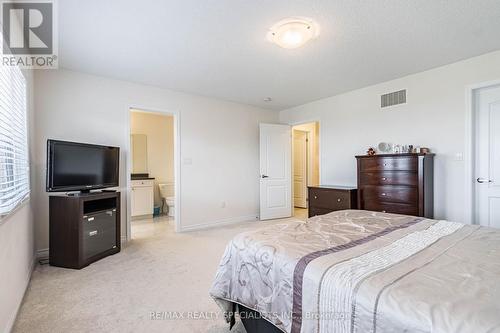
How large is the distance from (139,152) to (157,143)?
1.53 ft

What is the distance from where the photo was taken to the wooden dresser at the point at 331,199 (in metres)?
3.92

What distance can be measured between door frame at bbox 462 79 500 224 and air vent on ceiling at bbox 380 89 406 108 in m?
0.74

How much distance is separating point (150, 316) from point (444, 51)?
155 inches

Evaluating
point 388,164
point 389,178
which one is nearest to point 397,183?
point 389,178

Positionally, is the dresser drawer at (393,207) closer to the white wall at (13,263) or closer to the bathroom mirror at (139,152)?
the white wall at (13,263)

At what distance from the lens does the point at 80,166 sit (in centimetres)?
306

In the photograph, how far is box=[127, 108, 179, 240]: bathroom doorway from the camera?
210 inches

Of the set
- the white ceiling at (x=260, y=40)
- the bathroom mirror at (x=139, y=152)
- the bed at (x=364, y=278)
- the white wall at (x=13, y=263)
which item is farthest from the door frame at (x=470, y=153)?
the bathroom mirror at (x=139, y=152)

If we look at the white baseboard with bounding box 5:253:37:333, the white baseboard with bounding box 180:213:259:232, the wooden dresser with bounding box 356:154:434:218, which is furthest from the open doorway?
the white baseboard with bounding box 5:253:37:333

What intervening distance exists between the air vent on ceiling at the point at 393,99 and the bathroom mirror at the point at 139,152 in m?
→ 4.85

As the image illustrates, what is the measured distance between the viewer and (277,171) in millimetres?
5496

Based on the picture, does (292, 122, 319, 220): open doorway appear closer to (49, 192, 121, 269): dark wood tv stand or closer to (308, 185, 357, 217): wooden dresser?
(308, 185, 357, 217): wooden dresser

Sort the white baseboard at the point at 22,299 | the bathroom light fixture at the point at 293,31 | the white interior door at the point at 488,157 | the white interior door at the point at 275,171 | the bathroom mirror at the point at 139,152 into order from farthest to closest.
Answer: the bathroom mirror at the point at 139,152
the white interior door at the point at 275,171
the white interior door at the point at 488,157
the bathroom light fixture at the point at 293,31
the white baseboard at the point at 22,299

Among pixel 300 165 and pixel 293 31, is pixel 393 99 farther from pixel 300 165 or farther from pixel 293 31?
pixel 300 165
